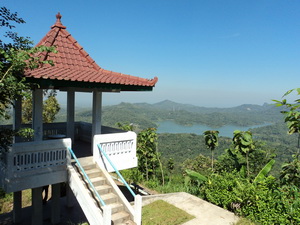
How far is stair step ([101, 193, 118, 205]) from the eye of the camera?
6.11 metres

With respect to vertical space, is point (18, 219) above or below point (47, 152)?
below

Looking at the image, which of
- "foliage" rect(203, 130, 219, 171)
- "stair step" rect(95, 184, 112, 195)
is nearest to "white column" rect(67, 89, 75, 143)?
"stair step" rect(95, 184, 112, 195)

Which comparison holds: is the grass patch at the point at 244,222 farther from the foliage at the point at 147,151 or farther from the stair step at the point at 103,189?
the foliage at the point at 147,151

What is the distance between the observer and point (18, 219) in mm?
8875

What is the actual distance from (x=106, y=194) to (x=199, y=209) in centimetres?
342

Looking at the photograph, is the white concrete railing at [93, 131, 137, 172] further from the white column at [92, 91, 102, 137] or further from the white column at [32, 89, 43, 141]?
the white column at [32, 89, 43, 141]

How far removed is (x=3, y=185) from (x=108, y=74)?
427 cm

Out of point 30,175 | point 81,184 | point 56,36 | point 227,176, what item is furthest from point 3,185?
point 227,176

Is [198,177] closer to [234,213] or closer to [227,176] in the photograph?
[227,176]

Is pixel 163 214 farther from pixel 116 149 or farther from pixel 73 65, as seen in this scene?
pixel 73 65

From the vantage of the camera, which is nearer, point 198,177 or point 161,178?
point 198,177

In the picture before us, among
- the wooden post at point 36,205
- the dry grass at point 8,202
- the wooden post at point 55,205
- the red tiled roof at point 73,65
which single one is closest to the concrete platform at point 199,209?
the wooden post at point 55,205

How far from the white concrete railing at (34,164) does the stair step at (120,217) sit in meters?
1.73

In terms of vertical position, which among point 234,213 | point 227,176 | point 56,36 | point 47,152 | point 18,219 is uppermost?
point 56,36
